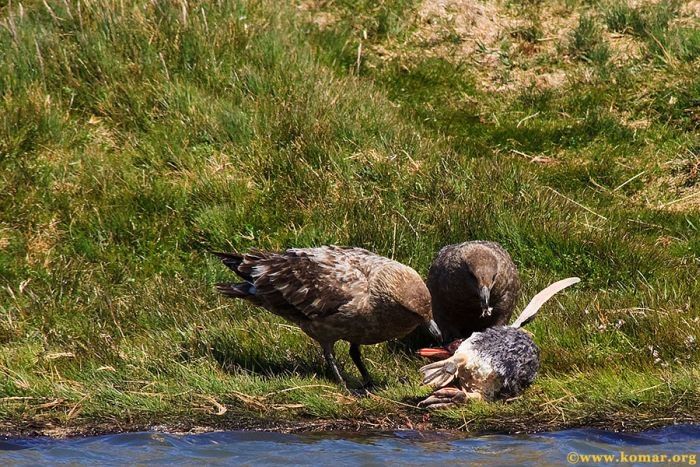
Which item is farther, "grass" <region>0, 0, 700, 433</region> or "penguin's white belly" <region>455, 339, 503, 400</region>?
"grass" <region>0, 0, 700, 433</region>

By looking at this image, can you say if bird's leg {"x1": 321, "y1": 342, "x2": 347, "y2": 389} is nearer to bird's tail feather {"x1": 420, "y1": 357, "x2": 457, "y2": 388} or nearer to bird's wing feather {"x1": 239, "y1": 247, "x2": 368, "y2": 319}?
bird's wing feather {"x1": 239, "y1": 247, "x2": 368, "y2": 319}

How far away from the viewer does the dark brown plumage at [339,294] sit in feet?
25.8

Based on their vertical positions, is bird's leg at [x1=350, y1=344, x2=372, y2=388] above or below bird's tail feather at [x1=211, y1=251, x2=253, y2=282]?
below

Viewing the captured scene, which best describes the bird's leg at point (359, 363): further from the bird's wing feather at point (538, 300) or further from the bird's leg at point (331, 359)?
the bird's wing feather at point (538, 300)

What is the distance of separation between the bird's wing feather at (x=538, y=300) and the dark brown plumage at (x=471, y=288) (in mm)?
163

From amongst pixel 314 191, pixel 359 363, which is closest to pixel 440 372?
pixel 359 363

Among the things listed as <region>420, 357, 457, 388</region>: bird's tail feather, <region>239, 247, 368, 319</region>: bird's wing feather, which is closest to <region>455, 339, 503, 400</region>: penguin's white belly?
<region>420, 357, 457, 388</region>: bird's tail feather

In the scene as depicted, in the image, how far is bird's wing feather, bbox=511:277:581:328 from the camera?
27.8 feet

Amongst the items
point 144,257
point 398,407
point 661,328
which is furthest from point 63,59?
point 661,328

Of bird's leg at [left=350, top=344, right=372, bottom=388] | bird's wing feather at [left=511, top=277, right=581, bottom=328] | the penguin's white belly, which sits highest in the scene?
bird's wing feather at [left=511, top=277, right=581, bottom=328]

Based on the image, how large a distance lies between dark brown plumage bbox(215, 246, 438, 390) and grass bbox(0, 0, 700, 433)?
36cm

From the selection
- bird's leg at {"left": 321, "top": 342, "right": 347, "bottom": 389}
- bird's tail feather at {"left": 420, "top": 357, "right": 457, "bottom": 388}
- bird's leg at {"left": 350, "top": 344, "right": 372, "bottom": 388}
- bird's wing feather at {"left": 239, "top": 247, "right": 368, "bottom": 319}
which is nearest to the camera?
bird's tail feather at {"left": 420, "top": 357, "right": 457, "bottom": 388}

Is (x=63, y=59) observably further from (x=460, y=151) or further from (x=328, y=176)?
(x=460, y=151)

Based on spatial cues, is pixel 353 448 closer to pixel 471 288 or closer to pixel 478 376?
pixel 478 376
